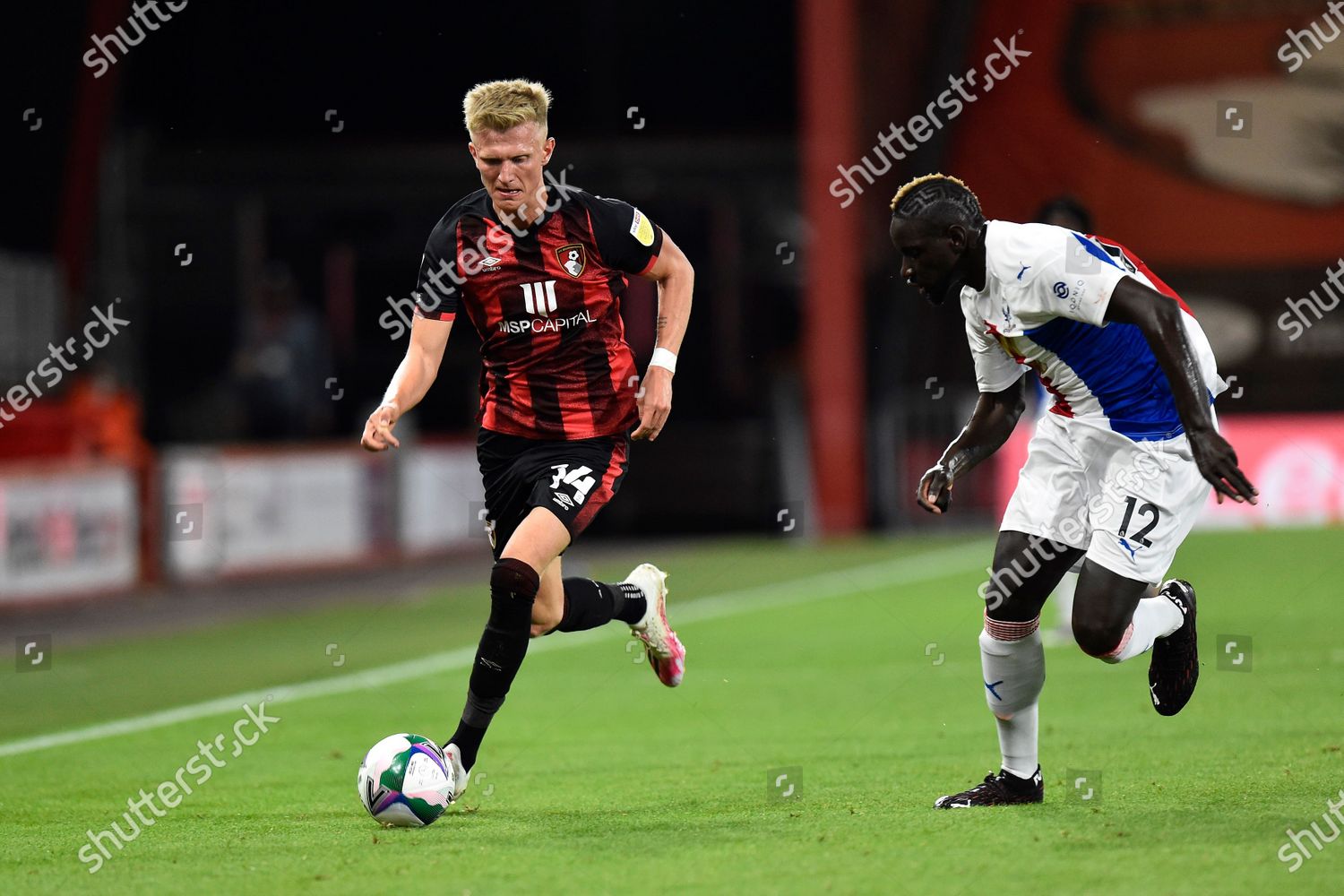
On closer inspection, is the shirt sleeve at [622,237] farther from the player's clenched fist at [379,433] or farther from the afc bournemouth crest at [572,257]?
the player's clenched fist at [379,433]

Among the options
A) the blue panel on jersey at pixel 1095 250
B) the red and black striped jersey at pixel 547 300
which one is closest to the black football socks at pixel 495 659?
the red and black striped jersey at pixel 547 300

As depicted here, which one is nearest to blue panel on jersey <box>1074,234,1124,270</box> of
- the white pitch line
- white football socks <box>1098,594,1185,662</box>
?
white football socks <box>1098,594,1185,662</box>

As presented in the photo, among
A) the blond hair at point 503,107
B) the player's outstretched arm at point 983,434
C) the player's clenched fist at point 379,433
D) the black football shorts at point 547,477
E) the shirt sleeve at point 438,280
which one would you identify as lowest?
the black football shorts at point 547,477

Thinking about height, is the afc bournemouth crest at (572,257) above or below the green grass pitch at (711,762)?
above

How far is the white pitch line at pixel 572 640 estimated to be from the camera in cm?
921

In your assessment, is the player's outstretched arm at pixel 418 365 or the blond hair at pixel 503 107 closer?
the blond hair at pixel 503 107

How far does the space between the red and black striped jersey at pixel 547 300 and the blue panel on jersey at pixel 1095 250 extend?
5.31ft

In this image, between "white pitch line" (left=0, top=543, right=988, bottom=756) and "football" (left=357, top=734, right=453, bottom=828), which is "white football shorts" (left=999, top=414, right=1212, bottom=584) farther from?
"white pitch line" (left=0, top=543, right=988, bottom=756)

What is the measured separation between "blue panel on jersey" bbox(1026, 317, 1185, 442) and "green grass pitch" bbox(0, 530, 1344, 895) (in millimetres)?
1226

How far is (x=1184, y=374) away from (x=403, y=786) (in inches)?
109

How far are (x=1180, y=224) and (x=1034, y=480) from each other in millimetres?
15816

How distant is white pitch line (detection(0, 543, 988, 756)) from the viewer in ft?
30.2

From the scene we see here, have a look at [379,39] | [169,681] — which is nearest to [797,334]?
[379,39]

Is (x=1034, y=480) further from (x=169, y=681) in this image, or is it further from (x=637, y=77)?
(x=637, y=77)
